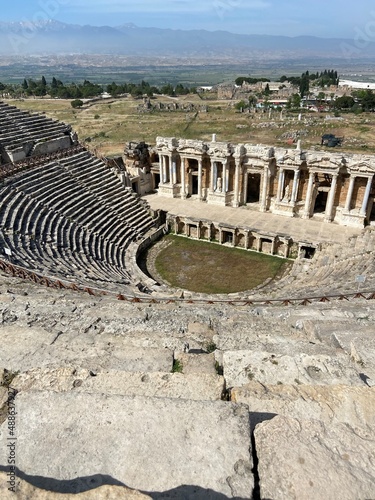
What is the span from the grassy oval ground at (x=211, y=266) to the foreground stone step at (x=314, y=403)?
15.7 metres

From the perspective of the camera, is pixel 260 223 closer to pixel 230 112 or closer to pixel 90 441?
pixel 90 441

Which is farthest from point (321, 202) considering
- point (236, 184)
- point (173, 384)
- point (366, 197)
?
point (173, 384)

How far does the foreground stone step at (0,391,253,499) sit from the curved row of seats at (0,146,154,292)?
35.9 feet

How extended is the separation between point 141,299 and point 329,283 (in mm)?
9082

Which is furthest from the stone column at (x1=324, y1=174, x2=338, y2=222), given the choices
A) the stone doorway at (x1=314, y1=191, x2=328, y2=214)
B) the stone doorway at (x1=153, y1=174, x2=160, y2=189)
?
the stone doorway at (x1=153, y1=174, x2=160, y2=189)

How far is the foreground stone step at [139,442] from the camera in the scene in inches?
135

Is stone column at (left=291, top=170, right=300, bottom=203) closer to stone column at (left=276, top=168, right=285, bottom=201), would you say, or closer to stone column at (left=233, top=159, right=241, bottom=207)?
stone column at (left=276, top=168, right=285, bottom=201)

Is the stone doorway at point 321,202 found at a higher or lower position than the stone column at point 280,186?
lower

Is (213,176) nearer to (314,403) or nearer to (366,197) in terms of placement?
(366,197)

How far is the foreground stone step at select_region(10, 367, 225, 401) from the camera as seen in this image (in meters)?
4.98

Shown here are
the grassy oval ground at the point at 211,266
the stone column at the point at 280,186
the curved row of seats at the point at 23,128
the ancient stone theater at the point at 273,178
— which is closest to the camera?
the grassy oval ground at the point at 211,266

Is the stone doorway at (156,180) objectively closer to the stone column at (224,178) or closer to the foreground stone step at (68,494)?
the stone column at (224,178)

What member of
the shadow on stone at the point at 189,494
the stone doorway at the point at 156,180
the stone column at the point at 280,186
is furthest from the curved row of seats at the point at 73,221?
the shadow on stone at the point at 189,494

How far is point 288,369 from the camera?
6.16 meters
